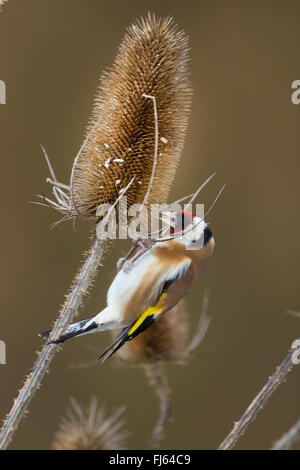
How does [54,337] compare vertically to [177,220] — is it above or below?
below

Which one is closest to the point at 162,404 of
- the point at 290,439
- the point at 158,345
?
the point at 158,345

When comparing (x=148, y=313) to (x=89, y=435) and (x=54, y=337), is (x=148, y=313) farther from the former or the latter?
(x=89, y=435)

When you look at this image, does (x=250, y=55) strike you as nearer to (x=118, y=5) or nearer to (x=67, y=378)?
(x=118, y=5)

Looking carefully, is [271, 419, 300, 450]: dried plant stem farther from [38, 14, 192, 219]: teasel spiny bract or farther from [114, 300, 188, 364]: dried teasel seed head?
[114, 300, 188, 364]: dried teasel seed head

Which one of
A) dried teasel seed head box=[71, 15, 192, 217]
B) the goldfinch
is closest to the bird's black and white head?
the goldfinch

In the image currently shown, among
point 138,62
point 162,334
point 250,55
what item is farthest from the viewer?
point 250,55

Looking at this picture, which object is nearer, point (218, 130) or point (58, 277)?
point (58, 277)
